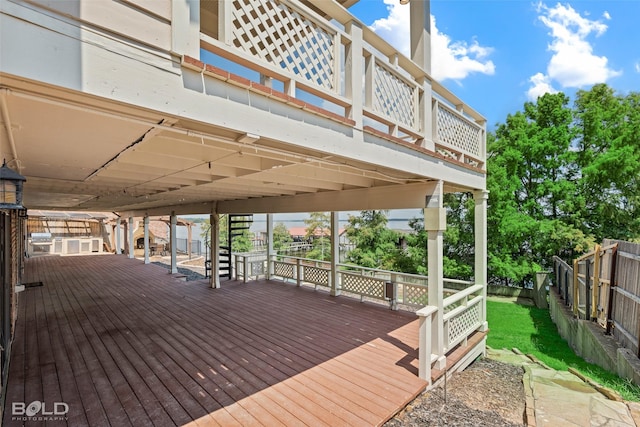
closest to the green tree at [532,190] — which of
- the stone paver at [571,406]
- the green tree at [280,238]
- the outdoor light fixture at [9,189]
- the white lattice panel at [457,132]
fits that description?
the white lattice panel at [457,132]

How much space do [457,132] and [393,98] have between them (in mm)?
2058

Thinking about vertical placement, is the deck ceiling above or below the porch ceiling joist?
above

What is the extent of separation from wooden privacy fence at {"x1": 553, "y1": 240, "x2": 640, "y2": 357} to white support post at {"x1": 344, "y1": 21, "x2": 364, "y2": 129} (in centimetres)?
504

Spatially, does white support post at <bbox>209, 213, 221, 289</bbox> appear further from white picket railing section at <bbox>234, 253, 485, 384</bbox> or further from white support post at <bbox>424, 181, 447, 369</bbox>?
white support post at <bbox>424, 181, 447, 369</bbox>

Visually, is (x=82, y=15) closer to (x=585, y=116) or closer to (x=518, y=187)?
(x=518, y=187)

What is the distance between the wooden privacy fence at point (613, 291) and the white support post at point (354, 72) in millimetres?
5042

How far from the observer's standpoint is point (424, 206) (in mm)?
4152

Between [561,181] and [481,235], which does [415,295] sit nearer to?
[481,235]

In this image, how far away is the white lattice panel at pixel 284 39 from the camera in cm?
189

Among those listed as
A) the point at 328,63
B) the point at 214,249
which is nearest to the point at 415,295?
the point at 328,63

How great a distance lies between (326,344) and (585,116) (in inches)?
535

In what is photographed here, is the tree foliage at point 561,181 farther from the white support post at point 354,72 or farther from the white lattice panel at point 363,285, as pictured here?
the white support post at point 354,72

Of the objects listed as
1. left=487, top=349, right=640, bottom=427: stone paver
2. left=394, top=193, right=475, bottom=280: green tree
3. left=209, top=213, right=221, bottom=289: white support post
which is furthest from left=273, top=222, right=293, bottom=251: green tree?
left=487, top=349, right=640, bottom=427: stone paver

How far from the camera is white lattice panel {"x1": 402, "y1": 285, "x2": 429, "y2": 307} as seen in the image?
6.47 meters
